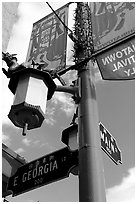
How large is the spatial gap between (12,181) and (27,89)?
1.75 metres

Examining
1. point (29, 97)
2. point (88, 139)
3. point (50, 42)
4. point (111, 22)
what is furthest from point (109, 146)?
point (50, 42)

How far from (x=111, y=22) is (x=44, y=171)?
2711mm

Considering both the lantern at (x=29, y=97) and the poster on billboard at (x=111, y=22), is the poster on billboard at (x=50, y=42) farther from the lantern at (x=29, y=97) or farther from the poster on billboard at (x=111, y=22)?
the lantern at (x=29, y=97)

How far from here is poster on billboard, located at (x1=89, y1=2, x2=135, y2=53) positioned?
4.01m

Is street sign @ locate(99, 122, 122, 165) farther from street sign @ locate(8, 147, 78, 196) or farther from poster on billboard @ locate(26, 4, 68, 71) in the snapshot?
poster on billboard @ locate(26, 4, 68, 71)

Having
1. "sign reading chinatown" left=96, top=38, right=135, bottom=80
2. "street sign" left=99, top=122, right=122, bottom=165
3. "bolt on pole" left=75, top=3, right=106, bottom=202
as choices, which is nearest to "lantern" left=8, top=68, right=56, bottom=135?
"bolt on pole" left=75, top=3, right=106, bottom=202

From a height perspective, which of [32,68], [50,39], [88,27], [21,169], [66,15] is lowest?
[21,169]

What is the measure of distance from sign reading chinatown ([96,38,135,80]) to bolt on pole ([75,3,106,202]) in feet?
0.70

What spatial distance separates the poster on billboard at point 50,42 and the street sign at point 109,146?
1382 mm

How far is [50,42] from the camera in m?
5.29

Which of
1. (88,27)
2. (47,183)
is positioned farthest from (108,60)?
(47,183)

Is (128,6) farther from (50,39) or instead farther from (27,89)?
(27,89)

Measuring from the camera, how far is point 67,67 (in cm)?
419

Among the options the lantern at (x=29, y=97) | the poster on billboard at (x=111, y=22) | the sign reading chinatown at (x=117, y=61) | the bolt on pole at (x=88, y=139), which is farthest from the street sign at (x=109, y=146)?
the poster on billboard at (x=111, y=22)
